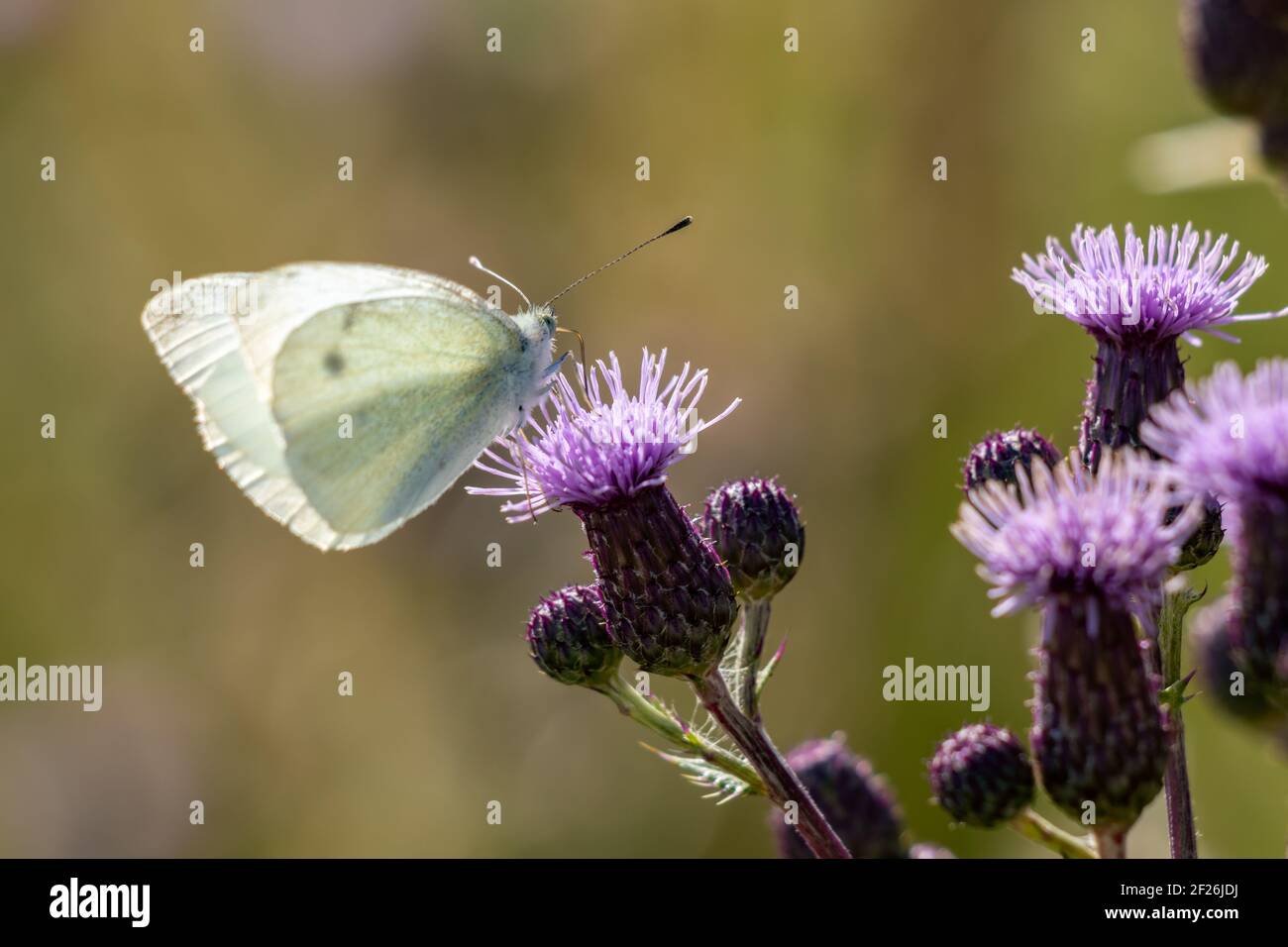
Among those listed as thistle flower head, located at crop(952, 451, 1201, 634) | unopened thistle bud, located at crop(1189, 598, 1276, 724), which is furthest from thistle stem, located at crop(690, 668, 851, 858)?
unopened thistle bud, located at crop(1189, 598, 1276, 724)

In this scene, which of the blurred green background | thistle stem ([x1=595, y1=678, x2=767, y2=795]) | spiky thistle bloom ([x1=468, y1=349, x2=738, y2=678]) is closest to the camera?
thistle stem ([x1=595, y1=678, x2=767, y2=795])

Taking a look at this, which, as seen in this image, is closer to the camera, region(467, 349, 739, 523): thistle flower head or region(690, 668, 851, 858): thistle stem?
region(690, 668, 851, 858): thistle stem

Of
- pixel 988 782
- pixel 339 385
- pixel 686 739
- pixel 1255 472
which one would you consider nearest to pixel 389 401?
pixel 339 385

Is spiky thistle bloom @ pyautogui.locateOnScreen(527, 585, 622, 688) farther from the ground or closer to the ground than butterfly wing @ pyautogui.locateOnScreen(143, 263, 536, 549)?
closer to the ground

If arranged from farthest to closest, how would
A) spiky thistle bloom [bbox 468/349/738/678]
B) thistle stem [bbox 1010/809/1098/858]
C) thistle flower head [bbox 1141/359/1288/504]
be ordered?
spiky thistle bloom [bbox 468/349/738/678]
thistle stem [bbox 1010/809/1098/858]
thistle flower head [bbox 1141/359/1288/504]

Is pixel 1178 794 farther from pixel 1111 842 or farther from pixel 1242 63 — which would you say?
pixel 1242 63

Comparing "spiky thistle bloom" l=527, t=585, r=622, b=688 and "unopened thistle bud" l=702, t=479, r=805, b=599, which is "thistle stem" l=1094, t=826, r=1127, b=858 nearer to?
"unopened thistle bud" l=702, t=479, r=805, b=599

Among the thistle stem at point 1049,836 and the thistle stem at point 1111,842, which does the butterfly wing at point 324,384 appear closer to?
the thistle stem at point 1049,836
